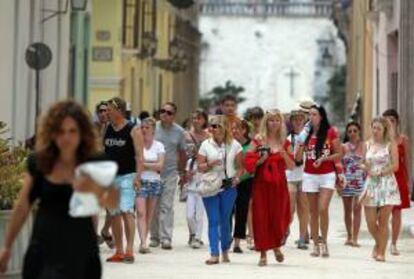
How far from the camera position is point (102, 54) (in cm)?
4256

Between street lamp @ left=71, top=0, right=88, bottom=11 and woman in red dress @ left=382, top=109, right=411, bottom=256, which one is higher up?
street lamp @ left=71, top=0, right=88, bottom=11

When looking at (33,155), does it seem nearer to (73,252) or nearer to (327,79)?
(73,252)

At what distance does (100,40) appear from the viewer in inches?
1677

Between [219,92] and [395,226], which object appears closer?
[395,226]

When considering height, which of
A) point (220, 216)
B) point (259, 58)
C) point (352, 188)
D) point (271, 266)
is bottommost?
point (271, 266)

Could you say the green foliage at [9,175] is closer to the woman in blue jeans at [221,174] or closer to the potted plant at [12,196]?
the potted plant at [12,196]

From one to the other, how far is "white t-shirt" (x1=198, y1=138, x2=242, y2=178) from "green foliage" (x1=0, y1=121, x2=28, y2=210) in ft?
12.1

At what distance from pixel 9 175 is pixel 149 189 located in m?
5.28

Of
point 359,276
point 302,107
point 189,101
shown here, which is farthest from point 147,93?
point 359,276

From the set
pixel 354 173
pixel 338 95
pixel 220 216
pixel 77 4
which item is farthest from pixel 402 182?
pixel 338 95

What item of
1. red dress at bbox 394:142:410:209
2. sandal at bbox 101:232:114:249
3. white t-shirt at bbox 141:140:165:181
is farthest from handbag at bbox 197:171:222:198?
red dress at bbox 394:142:410:209

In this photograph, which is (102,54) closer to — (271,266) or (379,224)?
(379,224)

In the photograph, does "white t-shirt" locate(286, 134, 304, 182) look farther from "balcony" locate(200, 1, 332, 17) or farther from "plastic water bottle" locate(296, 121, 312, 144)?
"balcony" locate(200, 1, 332, 17)

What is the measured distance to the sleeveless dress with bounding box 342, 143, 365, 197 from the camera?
63.4ft
